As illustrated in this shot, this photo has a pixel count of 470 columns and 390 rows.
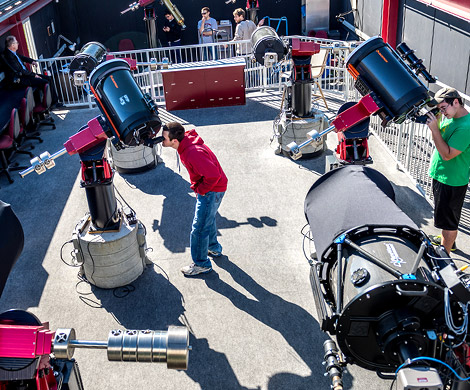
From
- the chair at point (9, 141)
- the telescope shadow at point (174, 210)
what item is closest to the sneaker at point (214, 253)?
the telescope shadow at point (174, 210)

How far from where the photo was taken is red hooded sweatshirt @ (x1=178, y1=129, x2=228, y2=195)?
623 cm

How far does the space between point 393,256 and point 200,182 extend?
288 cm

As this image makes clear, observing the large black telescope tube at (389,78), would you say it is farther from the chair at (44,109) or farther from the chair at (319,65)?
the chair at (44,109)

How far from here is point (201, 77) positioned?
1188 centimetres

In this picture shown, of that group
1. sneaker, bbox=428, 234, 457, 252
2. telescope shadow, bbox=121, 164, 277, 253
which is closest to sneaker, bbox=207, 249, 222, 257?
telescope shadow, bbox=121, 164, 277, 253

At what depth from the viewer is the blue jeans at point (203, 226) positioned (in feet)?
21.1

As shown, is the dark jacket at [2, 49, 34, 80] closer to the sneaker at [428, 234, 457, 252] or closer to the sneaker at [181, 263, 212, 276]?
the sneaker at [181, 263, 212, 276]

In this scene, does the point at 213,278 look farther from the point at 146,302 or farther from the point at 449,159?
the point at 449,159

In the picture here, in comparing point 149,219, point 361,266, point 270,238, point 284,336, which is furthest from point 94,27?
point 361,266

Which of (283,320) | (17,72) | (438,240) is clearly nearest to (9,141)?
(17,72)

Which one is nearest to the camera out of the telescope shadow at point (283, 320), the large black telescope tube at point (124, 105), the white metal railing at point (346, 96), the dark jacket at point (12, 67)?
the telescope shadow at point (283, 320)

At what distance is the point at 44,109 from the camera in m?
11.7

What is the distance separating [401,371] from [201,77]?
9.40 metres

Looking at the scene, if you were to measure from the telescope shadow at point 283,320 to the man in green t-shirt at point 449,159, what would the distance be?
2.10 meters
